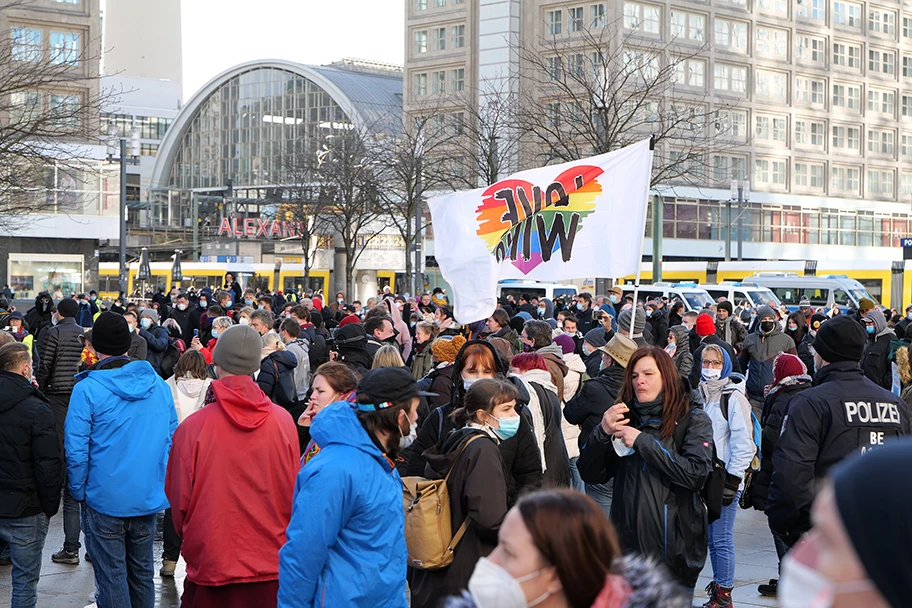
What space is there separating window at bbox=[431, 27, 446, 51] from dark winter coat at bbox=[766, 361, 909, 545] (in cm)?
7157

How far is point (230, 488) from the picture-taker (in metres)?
5.44

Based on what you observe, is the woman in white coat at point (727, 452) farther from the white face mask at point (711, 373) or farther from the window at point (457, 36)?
the window at point (457, 36)

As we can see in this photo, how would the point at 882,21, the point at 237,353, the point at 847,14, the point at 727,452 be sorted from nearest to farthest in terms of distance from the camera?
the point at 237,353, the point at 727,452, the point at 847,14, the point at 882,21

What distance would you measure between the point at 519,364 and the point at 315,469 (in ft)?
11.6

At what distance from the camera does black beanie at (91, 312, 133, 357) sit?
6.68 meters

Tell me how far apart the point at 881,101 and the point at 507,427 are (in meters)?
81.2

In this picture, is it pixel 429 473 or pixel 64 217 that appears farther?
pixel 64 217


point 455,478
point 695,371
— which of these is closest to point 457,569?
point 455,478

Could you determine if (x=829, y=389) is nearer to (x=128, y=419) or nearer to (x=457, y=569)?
(x=457, y=569)

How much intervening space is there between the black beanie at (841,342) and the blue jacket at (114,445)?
359 centimetres

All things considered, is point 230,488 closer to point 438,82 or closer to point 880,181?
point 438,82

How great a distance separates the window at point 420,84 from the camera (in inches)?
3009

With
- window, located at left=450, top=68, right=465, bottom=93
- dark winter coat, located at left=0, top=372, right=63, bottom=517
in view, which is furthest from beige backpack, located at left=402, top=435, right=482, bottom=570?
window, located at left=450, top=68, right=465, bottom=93

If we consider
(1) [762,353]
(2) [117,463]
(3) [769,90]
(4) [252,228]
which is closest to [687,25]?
(3) [769,90]
